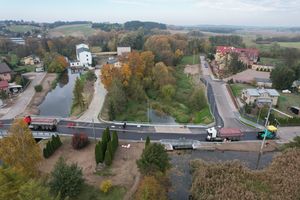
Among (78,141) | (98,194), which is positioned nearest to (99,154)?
(78,141)

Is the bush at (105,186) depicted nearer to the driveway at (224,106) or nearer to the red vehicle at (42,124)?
the red vehicle at (42,124)

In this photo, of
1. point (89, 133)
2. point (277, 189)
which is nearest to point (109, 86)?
point (89, 133)

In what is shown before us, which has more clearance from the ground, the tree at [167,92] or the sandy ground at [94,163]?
the tree at [167,92]

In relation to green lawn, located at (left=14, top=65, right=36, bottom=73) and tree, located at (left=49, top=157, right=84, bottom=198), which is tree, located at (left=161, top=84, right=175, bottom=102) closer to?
tree, located at (left=49, top=157, right=84, bottom=198)

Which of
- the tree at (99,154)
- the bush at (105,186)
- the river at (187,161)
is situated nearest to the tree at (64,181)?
the bush at (105,186)

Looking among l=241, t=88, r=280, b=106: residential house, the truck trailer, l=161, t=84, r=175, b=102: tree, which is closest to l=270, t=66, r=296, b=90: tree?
l=241, t=88, r=280, b=106: residential house

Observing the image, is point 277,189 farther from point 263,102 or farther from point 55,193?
point 263,102

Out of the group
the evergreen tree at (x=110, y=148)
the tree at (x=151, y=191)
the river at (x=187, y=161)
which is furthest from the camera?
the evergreen tree at (x=110, y=148)
